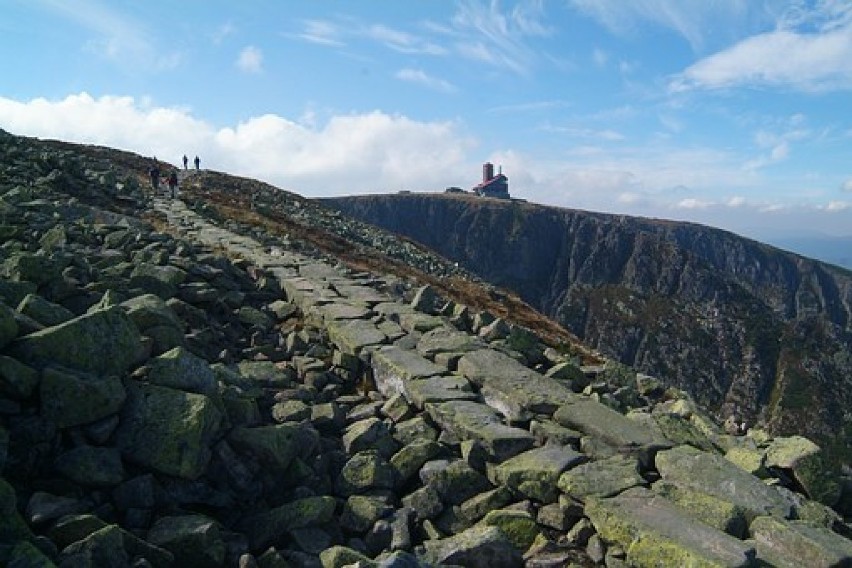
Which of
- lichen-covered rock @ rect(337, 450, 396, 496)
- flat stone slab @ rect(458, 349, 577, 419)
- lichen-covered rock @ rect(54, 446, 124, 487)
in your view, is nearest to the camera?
lichen-covered rock @ rect(54, 446, 124, 487)

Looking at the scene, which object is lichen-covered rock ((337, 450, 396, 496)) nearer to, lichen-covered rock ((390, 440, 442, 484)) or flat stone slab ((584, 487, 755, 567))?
lichen-covered rock ((390, 440, 442, 484))

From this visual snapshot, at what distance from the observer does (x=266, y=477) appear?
7.44m

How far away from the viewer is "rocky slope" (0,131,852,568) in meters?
6.03

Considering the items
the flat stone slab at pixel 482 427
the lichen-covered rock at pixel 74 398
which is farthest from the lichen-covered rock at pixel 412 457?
the lichen-covered rock at pixel 74 398

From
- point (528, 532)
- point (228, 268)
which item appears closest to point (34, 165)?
point (228, 268)

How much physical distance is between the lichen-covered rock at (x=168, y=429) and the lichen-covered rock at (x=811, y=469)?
7276mm

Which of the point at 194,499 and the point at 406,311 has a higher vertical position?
the point at 406,311

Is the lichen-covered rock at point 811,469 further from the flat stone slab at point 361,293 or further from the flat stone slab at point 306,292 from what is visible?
the flat stone slab at point 306,292

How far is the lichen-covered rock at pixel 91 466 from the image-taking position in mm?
6152

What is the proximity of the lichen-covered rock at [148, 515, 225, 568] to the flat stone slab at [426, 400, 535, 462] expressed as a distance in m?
3.53

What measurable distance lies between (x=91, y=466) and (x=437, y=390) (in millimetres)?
4953

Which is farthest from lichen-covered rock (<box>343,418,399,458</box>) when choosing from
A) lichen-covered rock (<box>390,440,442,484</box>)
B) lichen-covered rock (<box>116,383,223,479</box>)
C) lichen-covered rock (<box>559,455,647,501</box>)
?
lichen-covered rock (<box>559,455,647,501</box>)

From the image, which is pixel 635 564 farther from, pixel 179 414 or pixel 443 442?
pixel 179 414

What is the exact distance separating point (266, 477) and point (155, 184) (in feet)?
151
